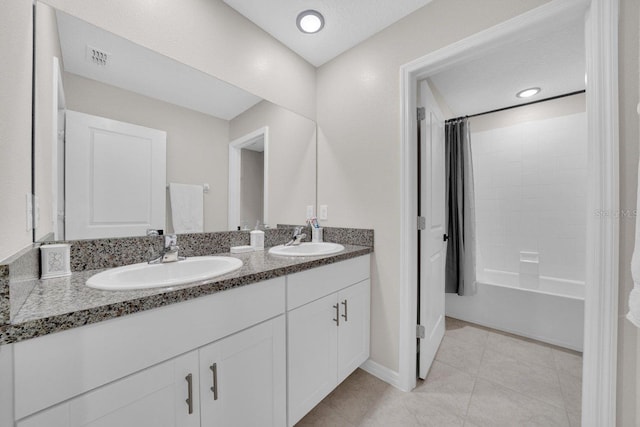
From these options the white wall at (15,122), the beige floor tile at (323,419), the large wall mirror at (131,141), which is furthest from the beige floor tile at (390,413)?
the white wall at (15,122)

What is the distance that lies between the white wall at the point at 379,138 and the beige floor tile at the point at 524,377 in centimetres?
72

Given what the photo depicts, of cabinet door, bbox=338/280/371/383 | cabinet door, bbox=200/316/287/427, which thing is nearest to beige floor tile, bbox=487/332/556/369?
cabinet door, bbox=338/280/371/383

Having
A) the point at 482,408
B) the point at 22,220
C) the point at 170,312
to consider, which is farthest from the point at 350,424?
the point at 22,220

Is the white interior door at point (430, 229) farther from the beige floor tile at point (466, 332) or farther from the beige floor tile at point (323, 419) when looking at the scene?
the beige floor tile at point (323, 419)

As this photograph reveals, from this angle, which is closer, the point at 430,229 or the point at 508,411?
the point at 508,411

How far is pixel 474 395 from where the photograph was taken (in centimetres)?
150

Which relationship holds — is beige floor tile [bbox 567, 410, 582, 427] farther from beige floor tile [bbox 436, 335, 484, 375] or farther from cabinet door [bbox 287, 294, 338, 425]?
cabinet door [bbox 287, 294, 338, 425]

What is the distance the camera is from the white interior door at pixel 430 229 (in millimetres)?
1638

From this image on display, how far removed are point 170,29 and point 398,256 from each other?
5.82ft

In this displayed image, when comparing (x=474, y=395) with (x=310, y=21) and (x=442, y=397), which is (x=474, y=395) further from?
(x=310, y=21)

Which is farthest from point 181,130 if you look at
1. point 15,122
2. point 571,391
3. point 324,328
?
point 571,391

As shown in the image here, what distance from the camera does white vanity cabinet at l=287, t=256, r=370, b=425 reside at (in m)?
1.18

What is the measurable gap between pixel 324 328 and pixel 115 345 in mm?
919

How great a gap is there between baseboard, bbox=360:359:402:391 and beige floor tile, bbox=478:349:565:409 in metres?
0.60
